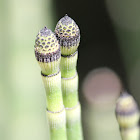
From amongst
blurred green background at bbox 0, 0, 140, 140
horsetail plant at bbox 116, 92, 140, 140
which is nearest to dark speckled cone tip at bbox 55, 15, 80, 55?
horsetail plant at bbox 116, 92, 140, 140

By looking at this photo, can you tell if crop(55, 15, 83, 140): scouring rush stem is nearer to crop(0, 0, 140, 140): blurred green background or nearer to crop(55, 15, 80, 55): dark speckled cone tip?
crop(55, 15, 80, 55): dark speckled cone tip

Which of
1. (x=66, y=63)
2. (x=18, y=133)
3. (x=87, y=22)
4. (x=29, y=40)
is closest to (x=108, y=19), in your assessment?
(x=87, y=22)

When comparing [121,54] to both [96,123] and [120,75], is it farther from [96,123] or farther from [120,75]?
[96,123]

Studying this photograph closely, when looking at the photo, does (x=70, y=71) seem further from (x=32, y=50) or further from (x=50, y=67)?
(x=32, y=50)

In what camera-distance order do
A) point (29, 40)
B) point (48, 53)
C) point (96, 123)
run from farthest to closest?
Answer: point (96, 123) → point (29, 40) → point (48, 53)

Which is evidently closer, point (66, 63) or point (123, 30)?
point (66, 63)

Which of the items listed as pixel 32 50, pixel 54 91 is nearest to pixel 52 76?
pixel 54 91
